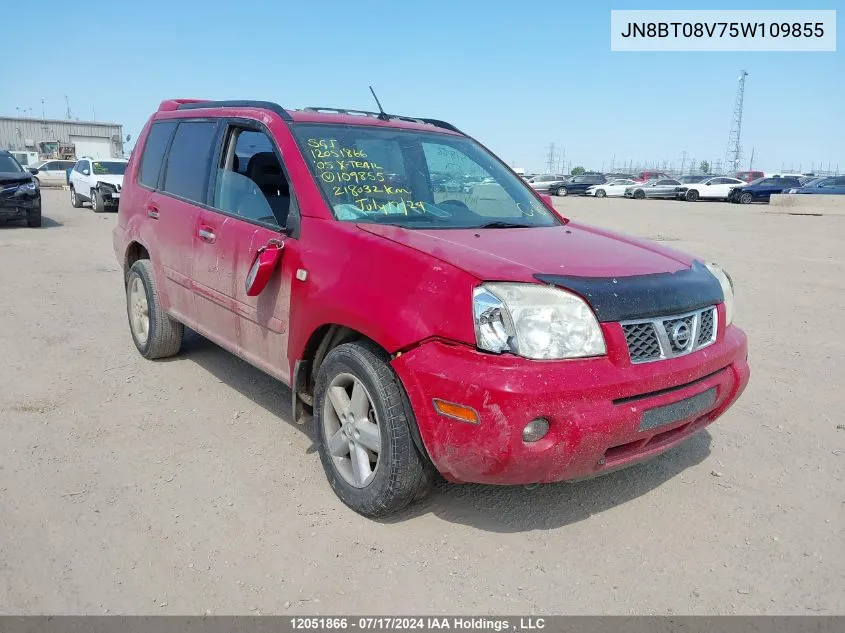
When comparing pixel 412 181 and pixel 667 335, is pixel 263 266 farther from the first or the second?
pixel 667 335

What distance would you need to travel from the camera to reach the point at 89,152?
2136 inches

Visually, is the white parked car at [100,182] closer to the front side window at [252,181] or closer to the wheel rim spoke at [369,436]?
the front side window at [252,181]

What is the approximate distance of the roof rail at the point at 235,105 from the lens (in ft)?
12.6

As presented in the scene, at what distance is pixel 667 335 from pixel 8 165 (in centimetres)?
1598

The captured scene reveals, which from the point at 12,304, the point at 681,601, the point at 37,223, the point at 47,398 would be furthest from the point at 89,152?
the point at 681,601

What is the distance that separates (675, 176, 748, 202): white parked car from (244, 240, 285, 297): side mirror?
113 feet

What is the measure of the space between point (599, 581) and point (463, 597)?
22.2 inches

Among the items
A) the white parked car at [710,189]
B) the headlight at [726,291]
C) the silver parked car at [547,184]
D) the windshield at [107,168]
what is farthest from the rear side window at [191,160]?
the silver parked car at [547,184]

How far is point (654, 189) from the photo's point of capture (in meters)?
37.5

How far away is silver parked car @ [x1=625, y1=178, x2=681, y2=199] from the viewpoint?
121 feet

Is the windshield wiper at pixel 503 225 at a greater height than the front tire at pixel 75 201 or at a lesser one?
greater

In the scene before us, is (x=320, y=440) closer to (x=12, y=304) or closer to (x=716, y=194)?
(x=12, y=304)

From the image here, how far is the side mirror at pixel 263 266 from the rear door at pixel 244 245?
0.03 metres

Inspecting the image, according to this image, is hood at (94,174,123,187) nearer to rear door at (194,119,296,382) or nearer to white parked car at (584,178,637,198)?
rear door at (194,119,296,382)
